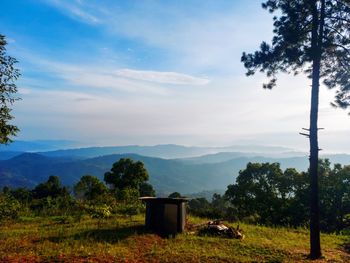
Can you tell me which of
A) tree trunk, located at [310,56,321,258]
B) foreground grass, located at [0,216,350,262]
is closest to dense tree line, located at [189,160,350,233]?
foreground grass, located at [0,216,350,262]

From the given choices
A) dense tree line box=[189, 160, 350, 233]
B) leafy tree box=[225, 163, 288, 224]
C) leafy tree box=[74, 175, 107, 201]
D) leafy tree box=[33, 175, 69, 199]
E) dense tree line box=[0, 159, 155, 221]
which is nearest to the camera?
dense tree line box=[0, 159, 155, 221]

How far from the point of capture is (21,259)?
12320 mm

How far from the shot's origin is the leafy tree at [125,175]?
5853cm

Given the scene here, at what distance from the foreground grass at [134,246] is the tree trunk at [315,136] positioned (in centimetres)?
94

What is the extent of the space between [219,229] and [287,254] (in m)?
3.99

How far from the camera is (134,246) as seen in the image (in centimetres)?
1527

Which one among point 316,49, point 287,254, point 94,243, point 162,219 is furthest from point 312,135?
point 94,243

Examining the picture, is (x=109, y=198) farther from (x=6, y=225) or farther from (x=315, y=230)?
(x=315, y=230)

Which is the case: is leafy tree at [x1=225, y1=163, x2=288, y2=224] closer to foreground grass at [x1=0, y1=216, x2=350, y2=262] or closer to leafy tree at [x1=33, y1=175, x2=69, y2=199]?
foreground grass at [x1=0, y1=216, x2=350, y2=262]

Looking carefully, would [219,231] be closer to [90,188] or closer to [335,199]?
[335,199]

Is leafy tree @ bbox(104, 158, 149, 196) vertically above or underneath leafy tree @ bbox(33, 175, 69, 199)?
above

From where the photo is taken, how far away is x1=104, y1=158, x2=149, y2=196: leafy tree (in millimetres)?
58531

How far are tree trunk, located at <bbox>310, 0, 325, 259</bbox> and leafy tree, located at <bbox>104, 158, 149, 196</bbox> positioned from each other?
144 feet

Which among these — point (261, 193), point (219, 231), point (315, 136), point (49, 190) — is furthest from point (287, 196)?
point (49, 190)
